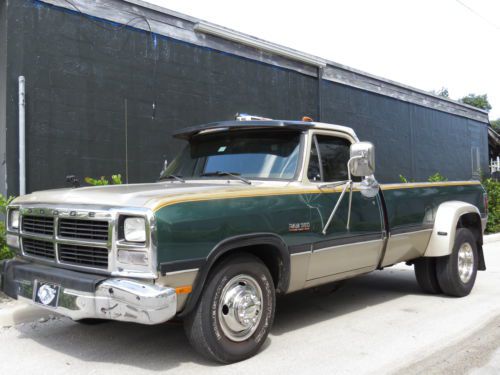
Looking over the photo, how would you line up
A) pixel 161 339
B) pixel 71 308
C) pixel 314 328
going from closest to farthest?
pixel 71 308 < pixel 161 339 < pixel 314 328

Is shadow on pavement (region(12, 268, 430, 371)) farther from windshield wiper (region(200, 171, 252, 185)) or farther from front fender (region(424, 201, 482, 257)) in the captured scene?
windshield wiper (region(200, 171, 252, 185))

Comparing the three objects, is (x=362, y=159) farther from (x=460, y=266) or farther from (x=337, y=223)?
(x=460, y=266)

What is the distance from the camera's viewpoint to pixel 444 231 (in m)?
6.02

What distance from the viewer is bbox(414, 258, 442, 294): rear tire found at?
6418 mm

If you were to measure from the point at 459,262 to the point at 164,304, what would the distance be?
4467mm

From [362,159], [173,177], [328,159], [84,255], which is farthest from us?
[173,177]

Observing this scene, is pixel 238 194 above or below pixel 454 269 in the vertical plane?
above

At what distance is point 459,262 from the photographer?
6391 mm

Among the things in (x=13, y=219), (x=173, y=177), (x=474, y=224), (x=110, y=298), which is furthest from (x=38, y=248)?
(x=474, y=224)

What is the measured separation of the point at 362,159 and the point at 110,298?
250cm

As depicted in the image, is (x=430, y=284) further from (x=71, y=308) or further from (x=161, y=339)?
(x=71, y=308)

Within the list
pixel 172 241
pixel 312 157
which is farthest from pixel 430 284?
pixel 172 241

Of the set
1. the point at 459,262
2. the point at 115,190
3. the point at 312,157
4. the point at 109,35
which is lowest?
the point at 459,262

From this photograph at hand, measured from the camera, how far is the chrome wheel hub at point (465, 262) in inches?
253
